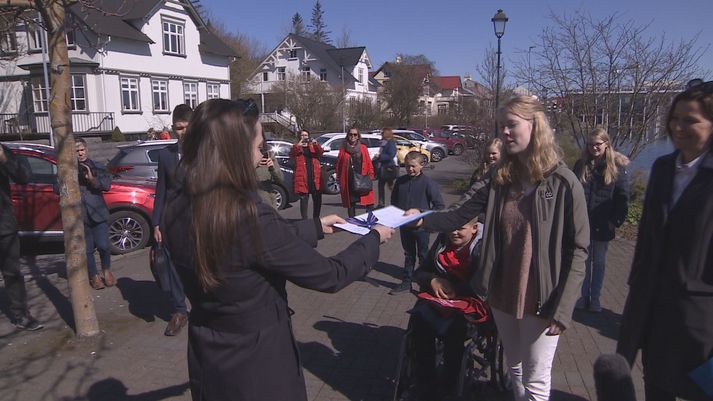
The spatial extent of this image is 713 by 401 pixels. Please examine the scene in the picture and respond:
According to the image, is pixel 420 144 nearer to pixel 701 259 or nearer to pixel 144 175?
pixel 144 175

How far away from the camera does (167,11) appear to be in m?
33.0

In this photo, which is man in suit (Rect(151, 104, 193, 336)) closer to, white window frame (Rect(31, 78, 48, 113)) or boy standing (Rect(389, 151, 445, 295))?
boy standing (Rect(389, 151, 445, 295))

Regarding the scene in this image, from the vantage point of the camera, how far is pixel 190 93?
35625 mm

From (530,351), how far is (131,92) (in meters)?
32.4

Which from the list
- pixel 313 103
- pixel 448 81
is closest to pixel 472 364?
pixel 313 103

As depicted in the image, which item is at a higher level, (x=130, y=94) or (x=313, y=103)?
(x=130, y=94)

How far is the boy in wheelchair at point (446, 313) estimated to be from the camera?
3703 millimetres

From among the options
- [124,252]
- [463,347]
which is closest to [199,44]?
[124,252]

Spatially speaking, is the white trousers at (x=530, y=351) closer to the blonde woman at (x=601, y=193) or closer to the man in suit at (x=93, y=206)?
the blonde woman at (x=601, y=193)

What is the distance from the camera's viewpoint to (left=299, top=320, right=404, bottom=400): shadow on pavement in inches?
161

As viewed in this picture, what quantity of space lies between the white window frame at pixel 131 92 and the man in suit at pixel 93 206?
26.6 metres

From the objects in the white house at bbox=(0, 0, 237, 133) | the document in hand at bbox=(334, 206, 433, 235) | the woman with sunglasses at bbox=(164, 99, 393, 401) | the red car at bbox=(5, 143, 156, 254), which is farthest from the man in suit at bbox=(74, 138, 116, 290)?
the white house at bbox=(0, 0, 237, 133)

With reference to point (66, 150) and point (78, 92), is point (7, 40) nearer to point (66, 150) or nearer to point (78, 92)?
point (66, 150)

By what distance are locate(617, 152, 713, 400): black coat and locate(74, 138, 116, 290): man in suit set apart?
585 centimetres
